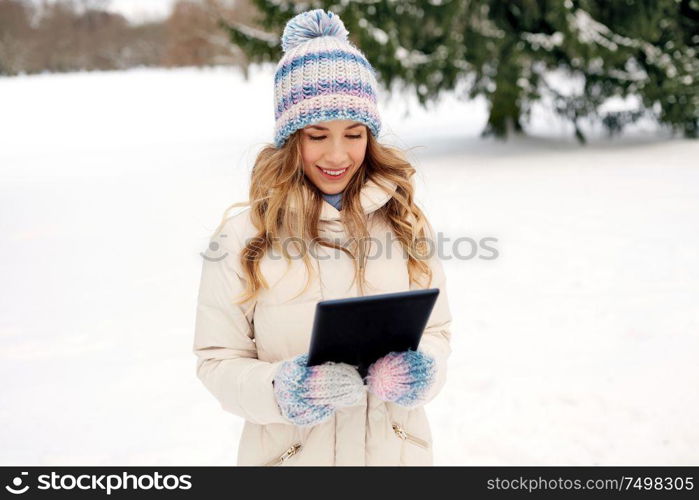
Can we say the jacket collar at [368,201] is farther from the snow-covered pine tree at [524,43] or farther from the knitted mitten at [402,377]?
the snow-covered pine tree at [524,43]

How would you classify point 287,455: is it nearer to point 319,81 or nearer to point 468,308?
point 319,81

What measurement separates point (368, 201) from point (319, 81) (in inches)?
13.1

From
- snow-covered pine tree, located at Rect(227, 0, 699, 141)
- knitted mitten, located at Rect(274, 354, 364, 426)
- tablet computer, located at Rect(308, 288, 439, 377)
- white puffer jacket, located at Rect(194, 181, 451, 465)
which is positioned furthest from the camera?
snow-covered pine tree, located at Rect(227, 0, 699, 141)

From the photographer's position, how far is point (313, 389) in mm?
1408

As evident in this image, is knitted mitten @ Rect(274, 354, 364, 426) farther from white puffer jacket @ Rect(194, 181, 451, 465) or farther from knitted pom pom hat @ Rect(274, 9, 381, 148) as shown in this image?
knitted pom pom hat @ Rect(274, 9, 381, 148)

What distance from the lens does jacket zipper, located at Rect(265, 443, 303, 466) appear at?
1.62 m

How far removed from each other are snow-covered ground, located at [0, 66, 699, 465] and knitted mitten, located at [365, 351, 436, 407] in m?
0.82

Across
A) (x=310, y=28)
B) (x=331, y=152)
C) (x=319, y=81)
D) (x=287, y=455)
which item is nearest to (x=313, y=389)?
(x=287, y=455)

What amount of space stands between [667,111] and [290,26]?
9306mm

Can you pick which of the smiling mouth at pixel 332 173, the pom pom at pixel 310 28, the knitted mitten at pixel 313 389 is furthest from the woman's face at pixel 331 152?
the knitted mitten at pixel 313 389

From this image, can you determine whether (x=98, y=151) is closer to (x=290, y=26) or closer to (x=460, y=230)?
(x=460, y=230)

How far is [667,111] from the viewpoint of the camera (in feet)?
31.3

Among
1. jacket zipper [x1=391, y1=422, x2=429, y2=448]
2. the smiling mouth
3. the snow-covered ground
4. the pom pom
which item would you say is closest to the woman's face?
the smiling mouth
